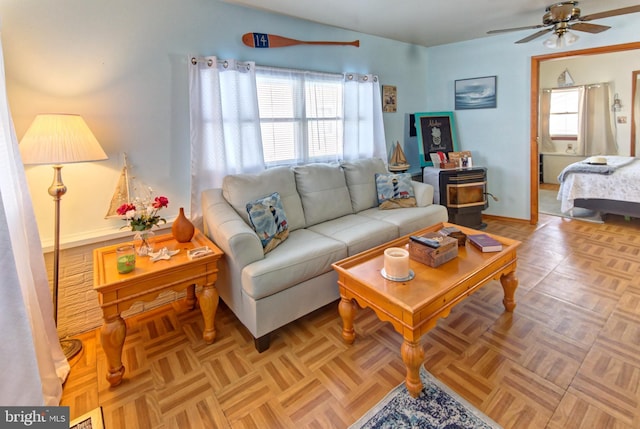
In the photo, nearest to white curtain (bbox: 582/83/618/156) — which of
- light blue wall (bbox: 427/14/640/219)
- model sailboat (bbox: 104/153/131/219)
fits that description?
light blue wall (bbox: 427/14/640/219)

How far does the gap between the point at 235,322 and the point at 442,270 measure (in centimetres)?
143

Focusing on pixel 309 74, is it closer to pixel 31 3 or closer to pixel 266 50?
pixel 266 50

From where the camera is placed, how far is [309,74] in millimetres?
3170

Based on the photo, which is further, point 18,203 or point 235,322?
point 235,322

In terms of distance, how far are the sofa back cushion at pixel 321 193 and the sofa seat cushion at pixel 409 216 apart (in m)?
0.23

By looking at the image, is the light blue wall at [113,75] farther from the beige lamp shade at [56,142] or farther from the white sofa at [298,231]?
the white sofa at [298,231]

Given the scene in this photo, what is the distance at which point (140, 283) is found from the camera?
1767 mm

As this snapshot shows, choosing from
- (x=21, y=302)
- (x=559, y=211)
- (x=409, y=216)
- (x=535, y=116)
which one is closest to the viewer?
(x=21, y=302)

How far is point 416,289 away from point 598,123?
6539mm

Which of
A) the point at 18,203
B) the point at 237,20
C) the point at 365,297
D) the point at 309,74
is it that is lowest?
the point at 365,297

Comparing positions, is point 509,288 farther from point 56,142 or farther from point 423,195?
point 56,142

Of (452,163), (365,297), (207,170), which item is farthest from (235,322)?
(452,163)

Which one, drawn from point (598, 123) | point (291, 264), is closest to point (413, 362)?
point (291, 264)

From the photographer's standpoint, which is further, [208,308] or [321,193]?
[321,193]
